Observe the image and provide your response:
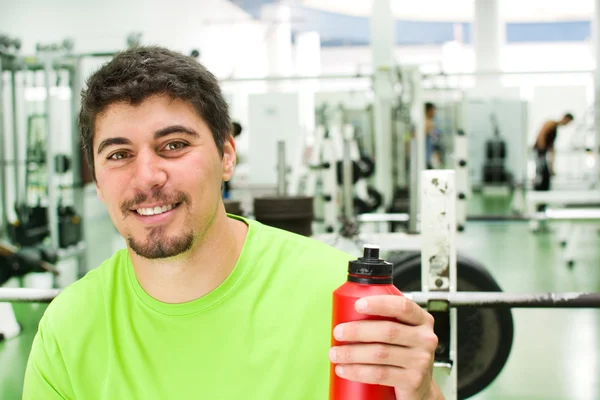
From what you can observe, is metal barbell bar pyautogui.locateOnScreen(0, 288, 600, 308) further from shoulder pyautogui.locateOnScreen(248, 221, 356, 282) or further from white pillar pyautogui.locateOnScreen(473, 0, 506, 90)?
white pillar pyautogui.locateOnScreen(473, 0, 506, 90)

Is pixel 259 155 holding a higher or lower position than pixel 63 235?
higher

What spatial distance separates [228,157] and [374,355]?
581mm

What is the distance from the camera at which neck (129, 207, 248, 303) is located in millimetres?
999

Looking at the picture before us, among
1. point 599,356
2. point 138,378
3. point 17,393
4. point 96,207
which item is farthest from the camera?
point 96,207

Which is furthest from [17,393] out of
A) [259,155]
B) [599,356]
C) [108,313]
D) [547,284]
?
[259,155]

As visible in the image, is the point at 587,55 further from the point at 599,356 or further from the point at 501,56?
the point at 599,356

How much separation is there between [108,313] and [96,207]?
357 inches

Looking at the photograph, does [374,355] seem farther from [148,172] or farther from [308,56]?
[308,56]

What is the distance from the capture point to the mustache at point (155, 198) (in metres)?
0.92

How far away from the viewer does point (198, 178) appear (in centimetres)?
96

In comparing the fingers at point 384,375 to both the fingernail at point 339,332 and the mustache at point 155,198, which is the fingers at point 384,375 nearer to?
the fingernail at point 339,332

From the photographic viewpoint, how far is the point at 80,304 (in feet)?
3.27

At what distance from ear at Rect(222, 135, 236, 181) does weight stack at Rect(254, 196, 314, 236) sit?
7.47 ft

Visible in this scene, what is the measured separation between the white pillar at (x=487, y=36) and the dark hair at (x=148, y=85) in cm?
1151
